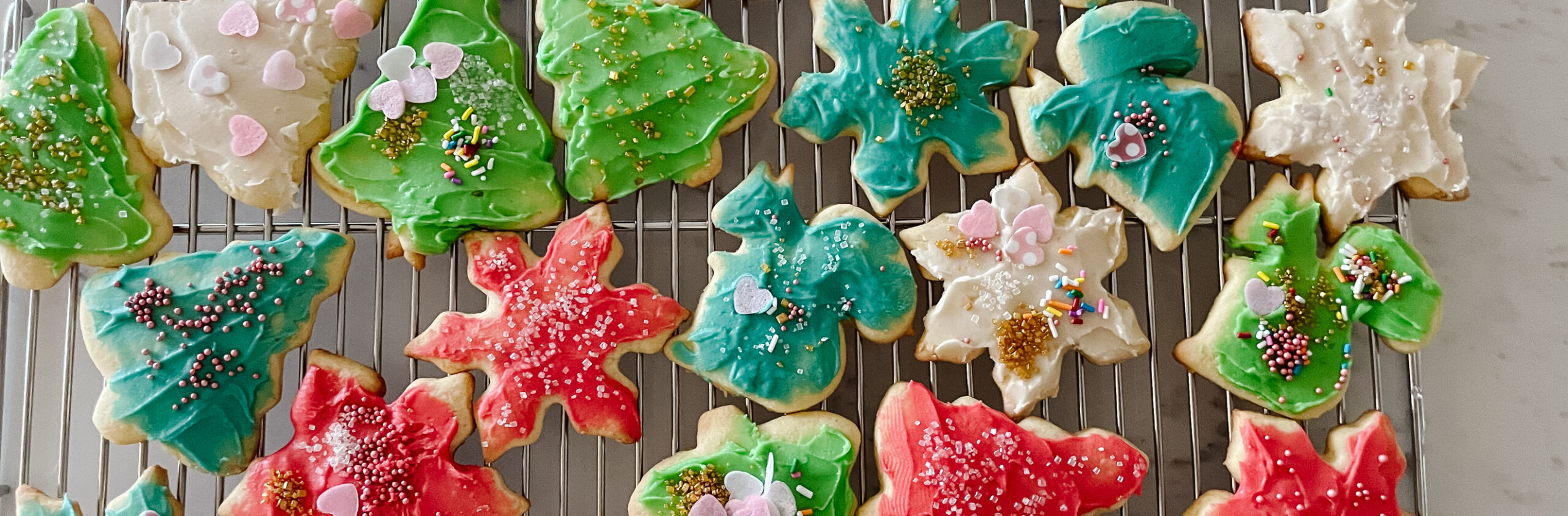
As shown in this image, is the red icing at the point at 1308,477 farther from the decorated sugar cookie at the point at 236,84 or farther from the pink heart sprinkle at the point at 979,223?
the decorated sugar cookie at the point at 236,84

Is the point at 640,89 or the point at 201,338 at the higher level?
the point at 640,89

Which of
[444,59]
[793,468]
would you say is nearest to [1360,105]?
[793,468]

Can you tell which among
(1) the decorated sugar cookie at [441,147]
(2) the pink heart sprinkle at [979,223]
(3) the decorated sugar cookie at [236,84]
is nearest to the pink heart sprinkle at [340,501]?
(1) the decorated sugar cookie at [441,147]

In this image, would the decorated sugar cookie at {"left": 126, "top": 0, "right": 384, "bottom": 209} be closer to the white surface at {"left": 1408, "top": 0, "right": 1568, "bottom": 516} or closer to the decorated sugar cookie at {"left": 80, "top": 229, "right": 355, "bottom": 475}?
the decorated sugar cookie at {"left": 80, "top": 229, "right": 355, "bottom": 475}

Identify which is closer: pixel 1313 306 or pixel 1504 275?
pixel 1313 306

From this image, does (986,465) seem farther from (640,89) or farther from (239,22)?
(239,22)

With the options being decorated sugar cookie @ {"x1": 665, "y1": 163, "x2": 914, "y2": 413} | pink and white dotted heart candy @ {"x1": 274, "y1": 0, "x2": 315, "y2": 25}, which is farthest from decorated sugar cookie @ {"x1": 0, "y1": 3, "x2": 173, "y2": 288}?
decorated sugar cookie @ {"x1": 665, "y1": 163, "x2": 914, "y2": 413}
